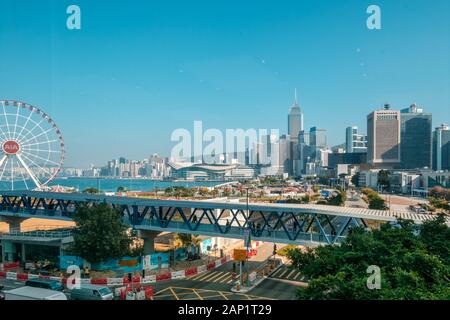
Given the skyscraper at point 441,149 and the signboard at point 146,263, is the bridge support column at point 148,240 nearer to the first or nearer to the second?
the signboard at point 146,263

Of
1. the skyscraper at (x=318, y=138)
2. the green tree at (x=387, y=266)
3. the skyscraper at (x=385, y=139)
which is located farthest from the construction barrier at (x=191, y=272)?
the skyscraper at (x=318, y=138)

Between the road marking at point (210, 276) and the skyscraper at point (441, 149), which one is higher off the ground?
the skyscraper at point (441, 149)

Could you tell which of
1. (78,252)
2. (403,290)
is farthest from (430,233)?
(78,252)

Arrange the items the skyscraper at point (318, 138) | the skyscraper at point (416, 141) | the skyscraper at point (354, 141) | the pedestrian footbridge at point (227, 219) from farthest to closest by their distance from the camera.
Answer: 1. the skyscraper at point (318, 138)
2. the skyscraper at point (354, 141)
3. the skyscraper at point (416, 141)
4. the pedestrian footbridge at point (227, 219)

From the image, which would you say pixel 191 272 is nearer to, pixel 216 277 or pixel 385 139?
pixel 216 277

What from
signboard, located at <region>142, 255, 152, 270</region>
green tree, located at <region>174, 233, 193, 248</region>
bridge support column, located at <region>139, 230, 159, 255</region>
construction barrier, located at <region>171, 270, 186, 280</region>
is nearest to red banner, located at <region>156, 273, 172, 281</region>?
construction barrier, located at <region>171, 270, 186, 280</region>
